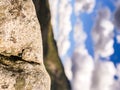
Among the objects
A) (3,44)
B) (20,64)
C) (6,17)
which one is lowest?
(20,64)

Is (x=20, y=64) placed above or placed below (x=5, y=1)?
below

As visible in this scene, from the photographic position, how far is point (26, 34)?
26.5 m

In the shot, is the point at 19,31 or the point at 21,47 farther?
the point at 21,47

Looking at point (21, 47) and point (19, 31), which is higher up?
point (19, 31)

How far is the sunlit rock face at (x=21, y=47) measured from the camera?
24517mm

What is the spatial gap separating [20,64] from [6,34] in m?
2.82

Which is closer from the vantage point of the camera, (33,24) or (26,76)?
(26,76)

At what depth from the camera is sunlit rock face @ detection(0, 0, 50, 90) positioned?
24.5 meters

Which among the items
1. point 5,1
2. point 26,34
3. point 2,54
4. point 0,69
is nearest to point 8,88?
point 0,69

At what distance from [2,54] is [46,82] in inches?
178

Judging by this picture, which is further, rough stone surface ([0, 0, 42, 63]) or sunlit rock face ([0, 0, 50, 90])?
rough stone surface ([0, 0, 42, 63])

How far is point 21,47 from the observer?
2622 centimetres

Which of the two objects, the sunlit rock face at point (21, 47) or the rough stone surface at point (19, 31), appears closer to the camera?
the sunlit rock face at point (21, 47)

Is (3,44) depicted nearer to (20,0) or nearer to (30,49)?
(30,49)
